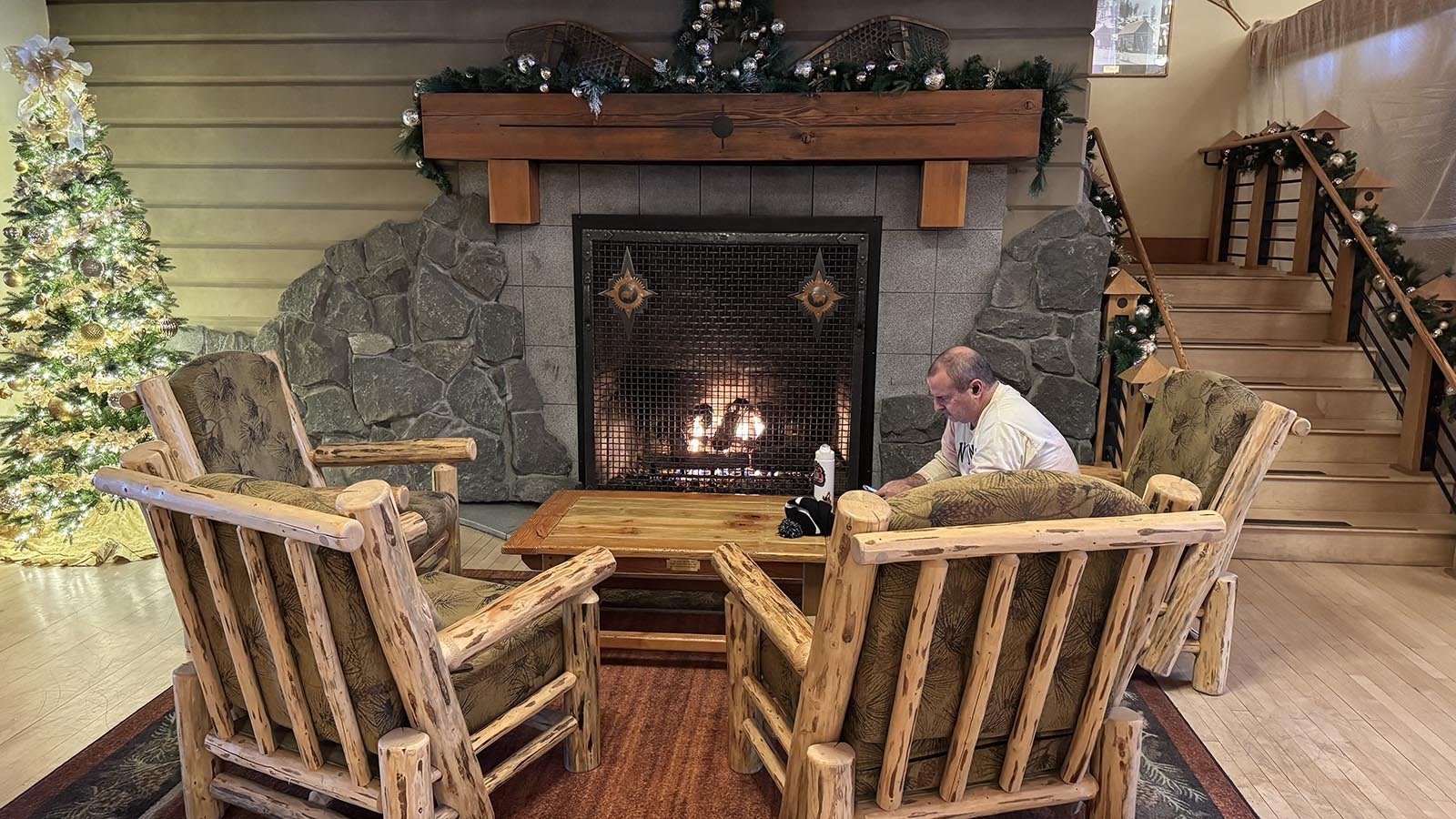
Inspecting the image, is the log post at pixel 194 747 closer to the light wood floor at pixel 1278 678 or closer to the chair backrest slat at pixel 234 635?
the chair backrest slat at pixel 234 635

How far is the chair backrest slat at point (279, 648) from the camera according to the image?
1.57 meters

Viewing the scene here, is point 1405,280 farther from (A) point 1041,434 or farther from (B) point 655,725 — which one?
(B) point 655,725

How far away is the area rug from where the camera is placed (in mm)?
2082

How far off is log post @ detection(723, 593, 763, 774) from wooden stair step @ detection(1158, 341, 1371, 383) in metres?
3.20

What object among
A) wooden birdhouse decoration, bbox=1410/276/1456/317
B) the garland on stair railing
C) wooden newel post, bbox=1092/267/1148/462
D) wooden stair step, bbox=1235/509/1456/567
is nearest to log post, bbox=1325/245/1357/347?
the garland on stair railing

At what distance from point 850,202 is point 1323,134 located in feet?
8.81

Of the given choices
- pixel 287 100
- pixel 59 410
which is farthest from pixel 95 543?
pixel 287 100

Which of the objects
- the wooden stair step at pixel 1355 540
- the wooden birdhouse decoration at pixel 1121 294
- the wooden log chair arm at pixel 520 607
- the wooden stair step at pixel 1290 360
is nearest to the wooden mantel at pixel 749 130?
the wooden birdhouse decoration at pixel 1121 294

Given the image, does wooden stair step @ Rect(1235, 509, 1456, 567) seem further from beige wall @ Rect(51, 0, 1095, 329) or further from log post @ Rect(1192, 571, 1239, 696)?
beige wall @ Rect(51, 0, 1095, 329)

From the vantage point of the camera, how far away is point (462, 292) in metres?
3.95

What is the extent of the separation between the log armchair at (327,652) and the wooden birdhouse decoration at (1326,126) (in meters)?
4.47

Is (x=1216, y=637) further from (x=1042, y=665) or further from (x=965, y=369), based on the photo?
(x=1042, y=665)

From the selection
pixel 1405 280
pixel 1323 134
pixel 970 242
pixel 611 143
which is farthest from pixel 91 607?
pixel 1323 134

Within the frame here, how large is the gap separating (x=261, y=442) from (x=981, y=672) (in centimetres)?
222
